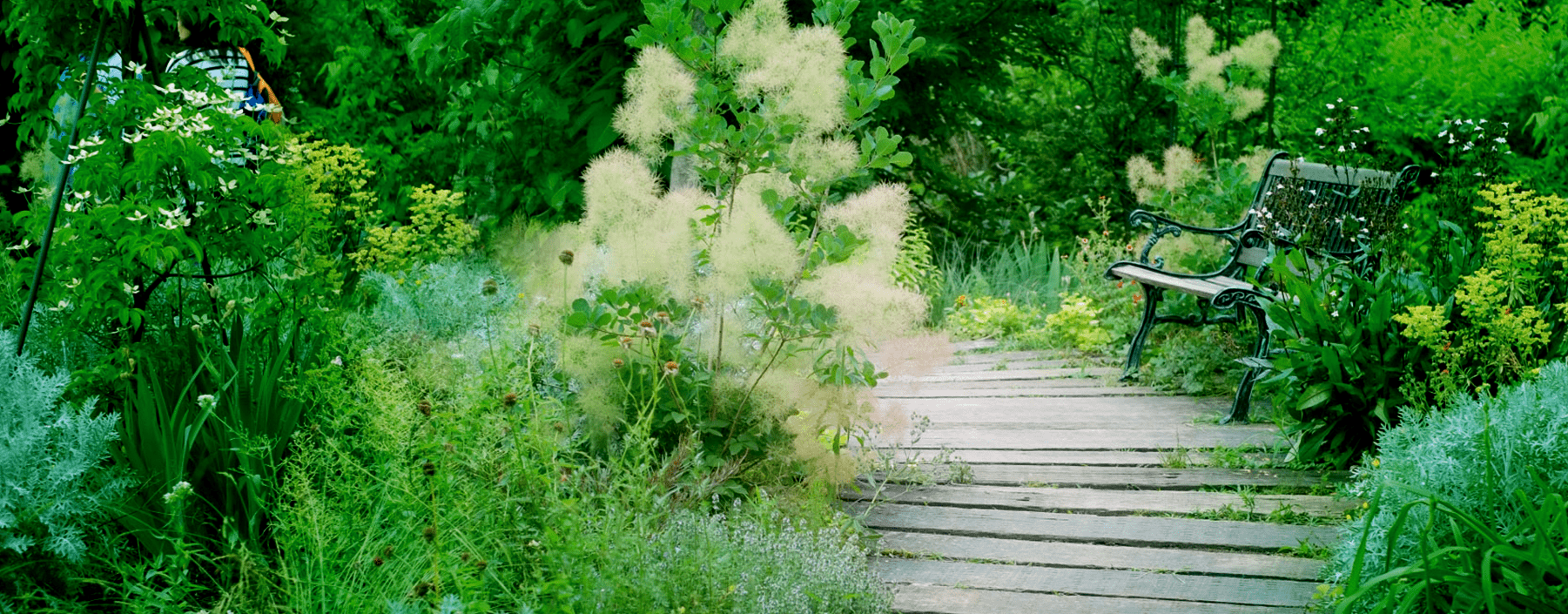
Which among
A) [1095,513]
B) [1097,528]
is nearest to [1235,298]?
[1095,513]

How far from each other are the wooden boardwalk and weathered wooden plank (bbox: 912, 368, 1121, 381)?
1.59ft

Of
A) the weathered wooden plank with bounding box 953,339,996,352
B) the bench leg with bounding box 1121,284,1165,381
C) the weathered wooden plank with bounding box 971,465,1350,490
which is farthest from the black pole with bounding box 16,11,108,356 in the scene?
the weathered wooden plank with bounding box 953,339,996,352

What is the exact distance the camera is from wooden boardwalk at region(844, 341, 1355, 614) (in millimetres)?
3160

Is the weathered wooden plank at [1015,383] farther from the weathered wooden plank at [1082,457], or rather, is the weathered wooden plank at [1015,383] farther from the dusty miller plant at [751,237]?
the dusty miller plant at [751,237]

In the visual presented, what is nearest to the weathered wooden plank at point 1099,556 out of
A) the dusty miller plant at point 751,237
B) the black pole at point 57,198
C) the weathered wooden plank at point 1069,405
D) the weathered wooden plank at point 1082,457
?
the dusty miller plant at point 751,237

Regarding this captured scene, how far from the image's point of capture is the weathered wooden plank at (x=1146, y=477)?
155 inches

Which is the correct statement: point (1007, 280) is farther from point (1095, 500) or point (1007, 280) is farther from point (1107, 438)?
point (1095, 500)

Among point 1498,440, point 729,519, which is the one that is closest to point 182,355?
point 729,519

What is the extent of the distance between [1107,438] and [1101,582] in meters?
1.45

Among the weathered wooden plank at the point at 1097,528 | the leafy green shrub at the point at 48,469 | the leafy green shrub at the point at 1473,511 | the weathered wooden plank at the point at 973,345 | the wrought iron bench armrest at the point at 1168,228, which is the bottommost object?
the weathered wooden plank at the point at 973,345

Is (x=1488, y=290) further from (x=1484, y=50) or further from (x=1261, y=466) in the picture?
(x=1484, y=50)

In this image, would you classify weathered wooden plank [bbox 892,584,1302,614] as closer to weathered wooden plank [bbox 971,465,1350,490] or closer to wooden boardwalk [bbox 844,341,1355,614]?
wooden boardwalk [bbox 844,341,1355,614]

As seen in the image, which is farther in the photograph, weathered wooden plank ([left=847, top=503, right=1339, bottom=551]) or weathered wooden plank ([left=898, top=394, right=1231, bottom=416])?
weathered wooden plank ([left=898, top=394, right=1231, bottom=416])

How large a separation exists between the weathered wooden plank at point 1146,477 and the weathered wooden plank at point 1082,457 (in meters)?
0.04
